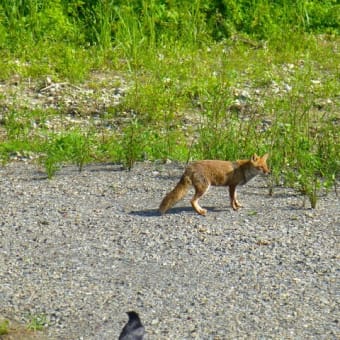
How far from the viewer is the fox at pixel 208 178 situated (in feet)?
30.6

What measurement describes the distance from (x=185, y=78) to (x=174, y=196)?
4504mm

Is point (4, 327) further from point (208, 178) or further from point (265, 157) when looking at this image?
point (265, 157)

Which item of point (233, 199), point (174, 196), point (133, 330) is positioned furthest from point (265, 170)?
point (133, 330)

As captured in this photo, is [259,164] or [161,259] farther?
[259,164]

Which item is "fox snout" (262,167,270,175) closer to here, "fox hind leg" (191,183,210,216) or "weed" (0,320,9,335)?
"fox hind leg" (191,183,210,216)

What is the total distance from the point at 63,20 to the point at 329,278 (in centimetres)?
829

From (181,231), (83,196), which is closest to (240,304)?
(181,231)

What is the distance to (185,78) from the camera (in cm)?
1359

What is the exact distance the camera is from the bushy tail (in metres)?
9.30

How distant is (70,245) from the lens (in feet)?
28.5

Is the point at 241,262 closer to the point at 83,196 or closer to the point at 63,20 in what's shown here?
the point at 83,196

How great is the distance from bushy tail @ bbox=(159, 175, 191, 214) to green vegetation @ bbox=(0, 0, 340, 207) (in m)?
1.14

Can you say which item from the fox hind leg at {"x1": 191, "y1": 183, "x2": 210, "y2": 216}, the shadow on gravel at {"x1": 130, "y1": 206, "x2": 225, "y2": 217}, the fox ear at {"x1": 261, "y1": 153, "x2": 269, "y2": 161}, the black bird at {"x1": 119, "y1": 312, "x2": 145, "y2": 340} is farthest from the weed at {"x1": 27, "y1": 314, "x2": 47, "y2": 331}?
the fox ear at {"x1": 261, "y1": 153, "x2": 269, "y2": 161}

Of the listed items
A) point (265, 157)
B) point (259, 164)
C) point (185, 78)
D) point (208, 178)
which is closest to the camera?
point (208, 178)
